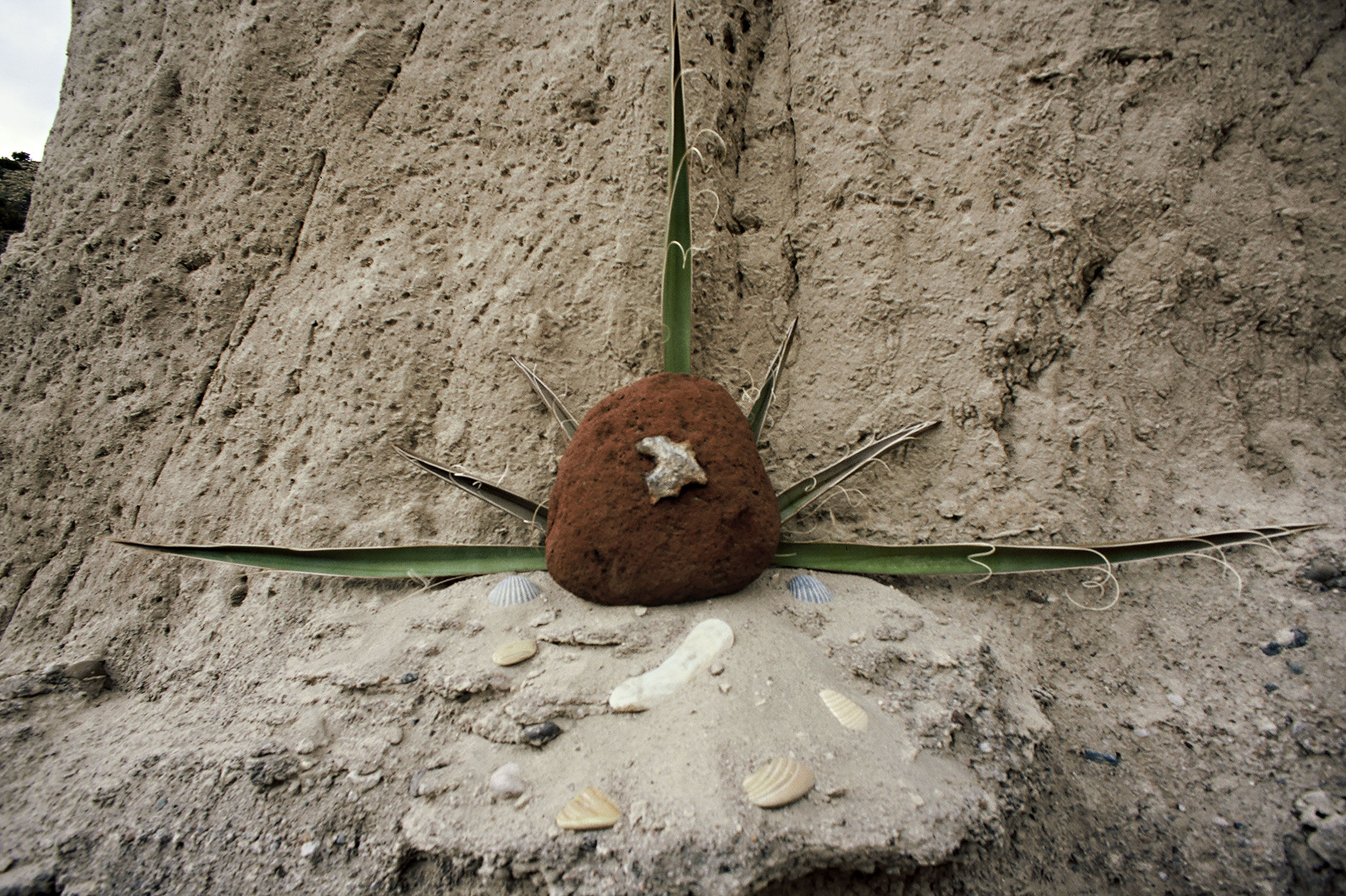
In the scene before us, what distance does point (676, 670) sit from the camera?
1052mm

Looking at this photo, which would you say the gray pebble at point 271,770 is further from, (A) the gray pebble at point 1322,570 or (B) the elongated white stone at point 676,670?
(A) the gray pebble at point 1322,570

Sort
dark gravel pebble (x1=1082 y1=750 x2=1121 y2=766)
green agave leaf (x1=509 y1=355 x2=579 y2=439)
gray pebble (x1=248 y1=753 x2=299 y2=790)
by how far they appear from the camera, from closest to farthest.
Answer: gray pebble (x1=248 y1=753 x2=299 y2=790), dark gravel pebble (x1=1082 y1=750 x2=1121 y2=766), green agave leaf (x1=509 y1=355 x2=579 y2=439)

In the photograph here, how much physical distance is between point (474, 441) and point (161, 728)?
83 cm

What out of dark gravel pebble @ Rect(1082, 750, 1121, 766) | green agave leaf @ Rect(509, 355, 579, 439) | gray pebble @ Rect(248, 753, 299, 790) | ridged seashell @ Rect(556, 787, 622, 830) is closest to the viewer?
ridged seashell @ Rect(556, 787, 622, 830)

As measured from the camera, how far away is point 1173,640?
1231 millimetres

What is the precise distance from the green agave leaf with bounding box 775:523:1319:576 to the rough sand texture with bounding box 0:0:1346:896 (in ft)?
0.24

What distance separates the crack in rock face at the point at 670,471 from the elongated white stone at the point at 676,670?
260 mm

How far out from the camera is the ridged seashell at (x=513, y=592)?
127 centimetres

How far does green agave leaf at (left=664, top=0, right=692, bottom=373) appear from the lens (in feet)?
4.39

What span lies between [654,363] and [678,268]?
0.85ft

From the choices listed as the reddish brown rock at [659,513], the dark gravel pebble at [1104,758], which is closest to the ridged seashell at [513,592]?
the reddish brown rock at [659,513]

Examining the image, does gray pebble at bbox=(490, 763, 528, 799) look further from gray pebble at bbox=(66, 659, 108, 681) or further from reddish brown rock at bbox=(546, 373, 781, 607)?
gray pebble at bbox=(66, 659, 108, 681)

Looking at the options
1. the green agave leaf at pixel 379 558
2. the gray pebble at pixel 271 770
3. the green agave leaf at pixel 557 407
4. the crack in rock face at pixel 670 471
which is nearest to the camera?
the gray pebble at pixel 271 770

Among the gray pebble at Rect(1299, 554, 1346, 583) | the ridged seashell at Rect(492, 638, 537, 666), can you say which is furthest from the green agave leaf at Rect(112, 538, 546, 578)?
the gray pebble at Rect(1299, 554, 1346, 583)
